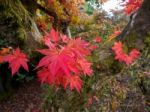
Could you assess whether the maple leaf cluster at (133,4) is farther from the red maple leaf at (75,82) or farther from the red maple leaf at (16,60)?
the red maple leaf at (16,60)

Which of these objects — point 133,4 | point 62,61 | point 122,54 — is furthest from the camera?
point 133,4

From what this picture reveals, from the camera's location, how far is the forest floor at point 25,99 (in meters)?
3.96

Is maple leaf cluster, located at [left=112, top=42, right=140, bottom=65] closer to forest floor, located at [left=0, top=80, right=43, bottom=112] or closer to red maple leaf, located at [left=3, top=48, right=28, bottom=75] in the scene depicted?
red maple leaf, located at [left=3, top=48, right=28, bottom=75]

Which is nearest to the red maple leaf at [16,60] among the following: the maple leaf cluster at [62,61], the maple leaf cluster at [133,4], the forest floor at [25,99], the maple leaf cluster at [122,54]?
the maple leaf cluster at [62,61]

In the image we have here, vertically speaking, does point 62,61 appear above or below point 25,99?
above

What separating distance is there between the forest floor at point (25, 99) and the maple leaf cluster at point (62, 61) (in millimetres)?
2258

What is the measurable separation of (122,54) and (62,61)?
70cm

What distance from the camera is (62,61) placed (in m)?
1.36

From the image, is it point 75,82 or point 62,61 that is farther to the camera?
point 75,82

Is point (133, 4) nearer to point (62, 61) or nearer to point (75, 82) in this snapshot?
point (75, 82)

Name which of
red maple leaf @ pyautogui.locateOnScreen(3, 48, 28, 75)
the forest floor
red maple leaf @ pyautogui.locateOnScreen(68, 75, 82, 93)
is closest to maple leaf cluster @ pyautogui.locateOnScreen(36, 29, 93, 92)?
red maple leaf @ pyautogui.locateOnScreen(68, 75, 82, 93)

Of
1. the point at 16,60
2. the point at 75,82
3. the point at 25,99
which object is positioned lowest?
the point at 25,99

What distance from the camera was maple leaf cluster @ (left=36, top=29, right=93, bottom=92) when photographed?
1.37 m

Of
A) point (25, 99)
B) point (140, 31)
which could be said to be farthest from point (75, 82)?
point (25, 99)
